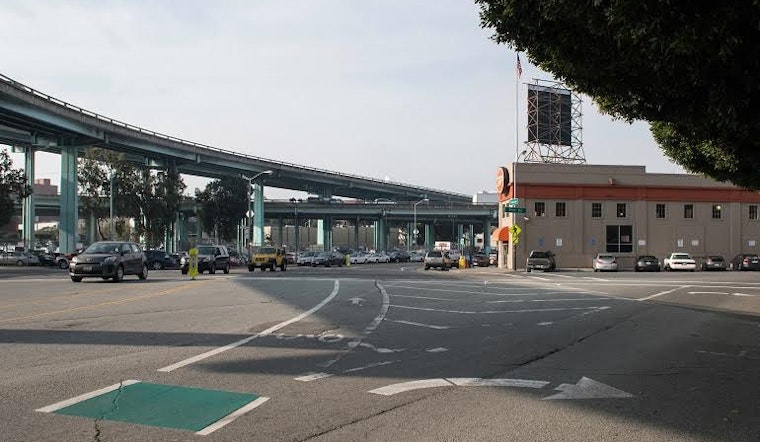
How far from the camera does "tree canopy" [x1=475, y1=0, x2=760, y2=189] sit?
784 cm

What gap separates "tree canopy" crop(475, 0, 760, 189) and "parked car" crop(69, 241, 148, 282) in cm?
1921

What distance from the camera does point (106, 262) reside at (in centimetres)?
2523

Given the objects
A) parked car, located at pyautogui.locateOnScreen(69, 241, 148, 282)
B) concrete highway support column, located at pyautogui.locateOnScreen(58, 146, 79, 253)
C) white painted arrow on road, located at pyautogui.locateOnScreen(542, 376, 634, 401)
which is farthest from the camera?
concrete highway support column, located at pyautogui.locateOnScreen(58, 146, 79, 253)

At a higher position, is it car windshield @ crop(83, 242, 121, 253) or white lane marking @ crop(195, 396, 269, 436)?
car windshield @ crop(83, 242, 121, 253)

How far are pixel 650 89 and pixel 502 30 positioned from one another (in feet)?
9.57

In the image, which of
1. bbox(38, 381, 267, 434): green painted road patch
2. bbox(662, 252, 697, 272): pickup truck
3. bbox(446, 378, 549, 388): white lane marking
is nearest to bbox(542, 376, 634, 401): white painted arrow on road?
bbox(446, 378, 549, 388): white lane marking

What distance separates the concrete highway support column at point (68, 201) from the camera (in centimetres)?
6694

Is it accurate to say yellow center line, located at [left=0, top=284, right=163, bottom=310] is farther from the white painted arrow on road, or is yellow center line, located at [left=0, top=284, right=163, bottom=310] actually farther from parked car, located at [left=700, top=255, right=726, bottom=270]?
parked car, located at [left=700, top=255, right=726, bottom=270]

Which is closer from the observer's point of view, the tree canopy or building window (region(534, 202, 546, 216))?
the tree canopy

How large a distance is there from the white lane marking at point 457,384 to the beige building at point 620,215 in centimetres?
4285

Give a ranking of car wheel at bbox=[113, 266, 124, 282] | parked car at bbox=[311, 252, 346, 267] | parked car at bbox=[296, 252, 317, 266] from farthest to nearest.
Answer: parked car at bbox=[296, 252, 317, 266] → parked car at bbox=[311, 252, 346, 267] → car wheel at bbox=[113, 266, 124, 282]

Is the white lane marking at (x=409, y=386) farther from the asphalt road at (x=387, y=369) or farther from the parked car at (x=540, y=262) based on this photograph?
the parked car at (x=540, y=262)

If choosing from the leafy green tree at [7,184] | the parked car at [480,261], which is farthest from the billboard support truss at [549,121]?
the leafy green tree at [7,184]

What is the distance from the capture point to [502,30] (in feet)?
34.0
